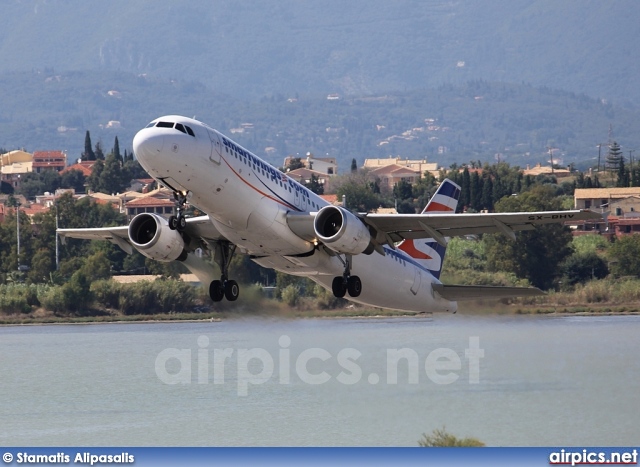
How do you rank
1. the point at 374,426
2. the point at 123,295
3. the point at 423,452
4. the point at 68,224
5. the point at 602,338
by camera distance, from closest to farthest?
the point at 423,452
the point at 374,426
the point at 602,338
the point at 123,295
the point at 68,224

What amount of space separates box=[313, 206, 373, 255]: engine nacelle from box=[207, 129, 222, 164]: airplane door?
3.80m

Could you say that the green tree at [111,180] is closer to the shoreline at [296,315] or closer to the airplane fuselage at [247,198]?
the shoreline at [296,315]

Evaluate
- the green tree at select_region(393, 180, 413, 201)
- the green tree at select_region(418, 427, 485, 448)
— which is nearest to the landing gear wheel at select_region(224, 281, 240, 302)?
the green tree at select_region(418, 427, 485, 448)

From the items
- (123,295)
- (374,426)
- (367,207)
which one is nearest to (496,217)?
(374,426)

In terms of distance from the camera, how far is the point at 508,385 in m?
49.2

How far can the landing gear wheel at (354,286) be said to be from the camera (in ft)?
127

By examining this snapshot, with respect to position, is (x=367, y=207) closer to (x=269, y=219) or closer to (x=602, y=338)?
(x=602, y=338)

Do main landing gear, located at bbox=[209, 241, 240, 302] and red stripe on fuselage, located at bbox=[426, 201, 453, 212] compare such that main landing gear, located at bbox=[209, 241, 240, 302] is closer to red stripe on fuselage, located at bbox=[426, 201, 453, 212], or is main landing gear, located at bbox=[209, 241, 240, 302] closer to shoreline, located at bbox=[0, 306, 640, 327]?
shoreline, located at bbox=[0, 306, 640, 327]

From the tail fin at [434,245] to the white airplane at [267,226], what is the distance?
2.88 metres

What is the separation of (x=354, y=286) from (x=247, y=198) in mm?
5166

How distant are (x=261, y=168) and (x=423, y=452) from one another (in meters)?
9.89

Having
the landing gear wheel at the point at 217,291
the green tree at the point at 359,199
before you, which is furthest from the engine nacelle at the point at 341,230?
the green tree at the point at 359,199

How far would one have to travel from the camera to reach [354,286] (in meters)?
38.5

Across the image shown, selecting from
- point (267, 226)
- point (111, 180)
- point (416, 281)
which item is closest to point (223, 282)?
point (267, 226)
